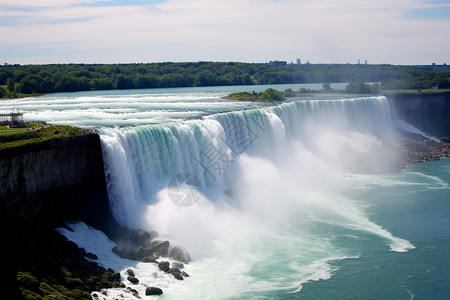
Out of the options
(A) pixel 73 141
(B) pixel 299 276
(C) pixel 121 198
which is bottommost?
(B) pixel 299 276

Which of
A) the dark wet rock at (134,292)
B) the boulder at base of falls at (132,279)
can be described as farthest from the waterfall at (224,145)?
the dark wet rock at (134,292)

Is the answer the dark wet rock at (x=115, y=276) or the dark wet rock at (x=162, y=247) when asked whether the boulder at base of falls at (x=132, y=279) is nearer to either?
the dark wet rock at (x=115, y=276)

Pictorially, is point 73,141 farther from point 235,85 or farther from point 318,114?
point 235,85

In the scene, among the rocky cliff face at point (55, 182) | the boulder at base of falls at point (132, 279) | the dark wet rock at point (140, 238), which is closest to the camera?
the boulder at base of falls at point (132, 279)

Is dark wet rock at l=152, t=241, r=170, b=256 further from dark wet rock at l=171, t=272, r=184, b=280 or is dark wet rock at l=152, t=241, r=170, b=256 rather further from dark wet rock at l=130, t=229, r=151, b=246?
dark wet rock at l=171, t=272, r=184, b=280

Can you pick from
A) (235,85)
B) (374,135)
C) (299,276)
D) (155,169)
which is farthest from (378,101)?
A: (235,85)

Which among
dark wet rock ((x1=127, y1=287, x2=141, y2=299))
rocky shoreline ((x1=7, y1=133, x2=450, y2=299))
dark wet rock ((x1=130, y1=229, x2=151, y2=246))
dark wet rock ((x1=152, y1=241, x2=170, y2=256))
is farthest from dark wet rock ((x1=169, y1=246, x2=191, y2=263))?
dark wet rock ((x1=127, y1=287, x2=141, y2=299))
